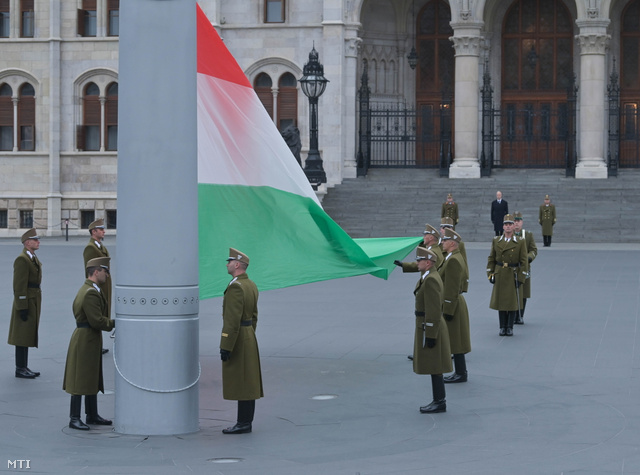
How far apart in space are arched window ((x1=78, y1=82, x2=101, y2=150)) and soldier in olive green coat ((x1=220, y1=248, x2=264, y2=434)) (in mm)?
34094

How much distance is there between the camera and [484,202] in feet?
119

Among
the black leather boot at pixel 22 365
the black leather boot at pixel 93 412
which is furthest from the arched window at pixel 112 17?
the black leather boot at pixel 93 412

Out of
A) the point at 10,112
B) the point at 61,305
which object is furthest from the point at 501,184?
the point at 61,305

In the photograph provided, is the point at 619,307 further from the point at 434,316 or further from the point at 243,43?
the point at 243,43

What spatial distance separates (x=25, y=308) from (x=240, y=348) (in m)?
3.57

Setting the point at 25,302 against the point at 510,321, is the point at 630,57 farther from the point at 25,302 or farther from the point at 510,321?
the point at 25,302

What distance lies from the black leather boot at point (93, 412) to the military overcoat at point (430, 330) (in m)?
2.66

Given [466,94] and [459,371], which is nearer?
[459,371]

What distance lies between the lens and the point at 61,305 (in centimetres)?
1803

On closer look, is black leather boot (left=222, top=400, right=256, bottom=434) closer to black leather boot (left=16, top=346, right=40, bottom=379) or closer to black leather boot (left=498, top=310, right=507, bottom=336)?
black leather boot (left=16, top=346, right=40, bottom=379)

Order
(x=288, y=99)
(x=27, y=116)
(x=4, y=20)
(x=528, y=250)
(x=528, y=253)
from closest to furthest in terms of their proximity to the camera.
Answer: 1. (x=528, y=253)
2. (x=528, y=250)
3. (x=288, y=99)
4. (x=27, y=116)
5. (x=4, y=20)

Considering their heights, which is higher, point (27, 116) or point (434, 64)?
point (434, 64)

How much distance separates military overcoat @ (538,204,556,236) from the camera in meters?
31.7

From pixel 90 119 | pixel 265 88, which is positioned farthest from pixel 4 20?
pixel 265 88
